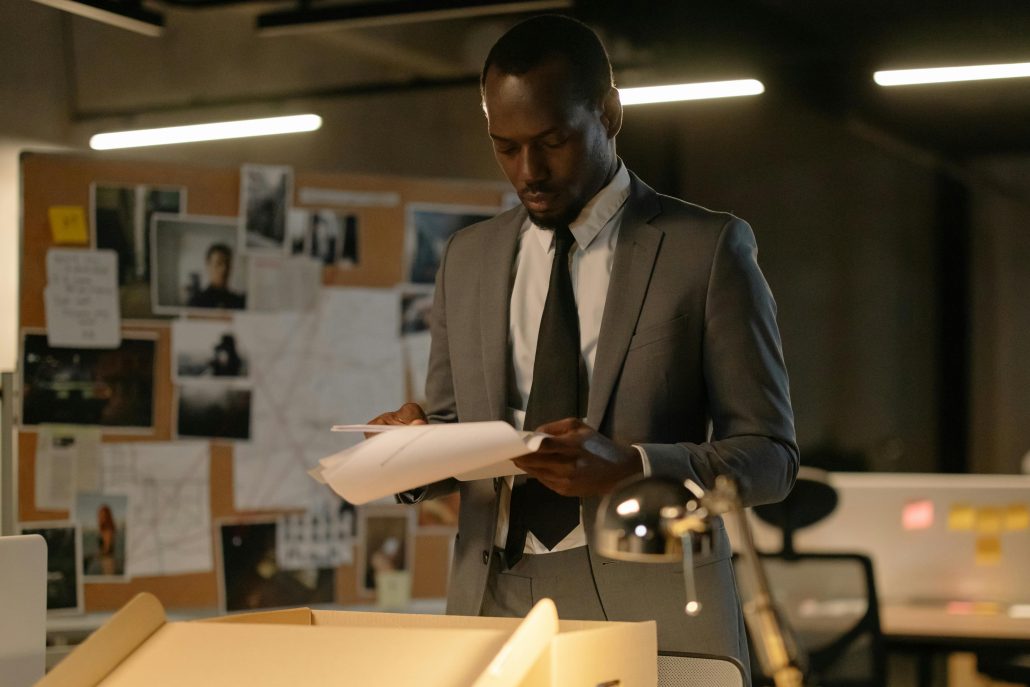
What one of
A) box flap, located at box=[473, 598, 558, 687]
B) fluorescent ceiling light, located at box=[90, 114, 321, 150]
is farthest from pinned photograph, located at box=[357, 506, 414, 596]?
box flap, located at box=[473, 598, 558, 687]

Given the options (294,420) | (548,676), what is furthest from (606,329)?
(294,420)

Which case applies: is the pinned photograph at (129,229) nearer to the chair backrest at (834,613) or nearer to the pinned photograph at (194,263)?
the pinned photograph at (194,263)

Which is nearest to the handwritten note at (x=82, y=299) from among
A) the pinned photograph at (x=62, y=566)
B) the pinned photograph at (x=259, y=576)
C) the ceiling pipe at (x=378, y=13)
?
the pinned photograph at (x=62, y=566)

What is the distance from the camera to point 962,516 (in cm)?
358

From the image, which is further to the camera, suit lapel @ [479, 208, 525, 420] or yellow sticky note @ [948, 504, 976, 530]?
yellow sticky note @ [948, 504, 976, 530]

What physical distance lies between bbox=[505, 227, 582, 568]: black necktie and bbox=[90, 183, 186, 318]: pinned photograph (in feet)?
9.13

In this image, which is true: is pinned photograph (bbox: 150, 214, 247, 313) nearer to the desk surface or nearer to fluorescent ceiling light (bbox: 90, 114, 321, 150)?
fluorescent ceiling light (bbox: 90, 114, 321, 150)

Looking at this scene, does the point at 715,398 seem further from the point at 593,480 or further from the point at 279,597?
the point at 279,597

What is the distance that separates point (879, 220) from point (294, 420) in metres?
4.69

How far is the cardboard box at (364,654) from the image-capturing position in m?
1.04

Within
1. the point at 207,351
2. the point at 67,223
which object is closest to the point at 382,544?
the point at 207,351

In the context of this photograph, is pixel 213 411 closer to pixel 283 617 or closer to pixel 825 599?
pixel 825 599

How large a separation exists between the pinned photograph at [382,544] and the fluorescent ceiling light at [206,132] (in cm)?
158

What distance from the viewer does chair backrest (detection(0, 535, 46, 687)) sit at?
4.78 feet
